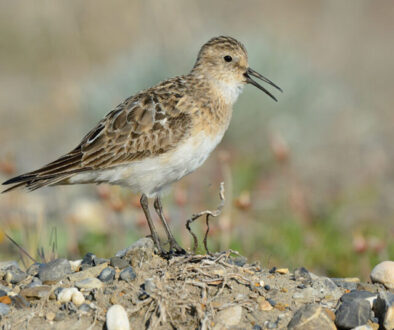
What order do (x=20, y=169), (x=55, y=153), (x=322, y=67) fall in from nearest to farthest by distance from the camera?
(x=20, y=169) < (x=55, y=153) < (x=322, y=67)

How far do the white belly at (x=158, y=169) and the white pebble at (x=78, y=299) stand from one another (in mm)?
1458

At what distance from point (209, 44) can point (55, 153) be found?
6369mm

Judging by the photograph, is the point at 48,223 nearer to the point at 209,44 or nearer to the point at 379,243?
the point at 209,44

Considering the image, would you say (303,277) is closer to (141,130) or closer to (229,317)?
(229,317)

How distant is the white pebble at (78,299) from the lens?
427 cm

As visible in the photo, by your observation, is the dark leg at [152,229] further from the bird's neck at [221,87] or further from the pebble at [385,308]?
the pebble at [385,308]

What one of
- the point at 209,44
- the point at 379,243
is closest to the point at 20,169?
the point at 209,44

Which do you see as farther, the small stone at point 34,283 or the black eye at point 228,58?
the black eye at point 228,58

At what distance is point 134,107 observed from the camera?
18.8 feet

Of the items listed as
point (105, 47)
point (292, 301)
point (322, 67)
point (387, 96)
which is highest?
point (105, 47)

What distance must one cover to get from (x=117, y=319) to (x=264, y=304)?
0.93 meters

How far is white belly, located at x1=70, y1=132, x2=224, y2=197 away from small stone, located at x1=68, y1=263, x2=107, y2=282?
102cm

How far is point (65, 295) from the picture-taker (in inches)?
169

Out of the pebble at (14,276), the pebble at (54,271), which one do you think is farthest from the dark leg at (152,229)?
the pebble at (14,276)
